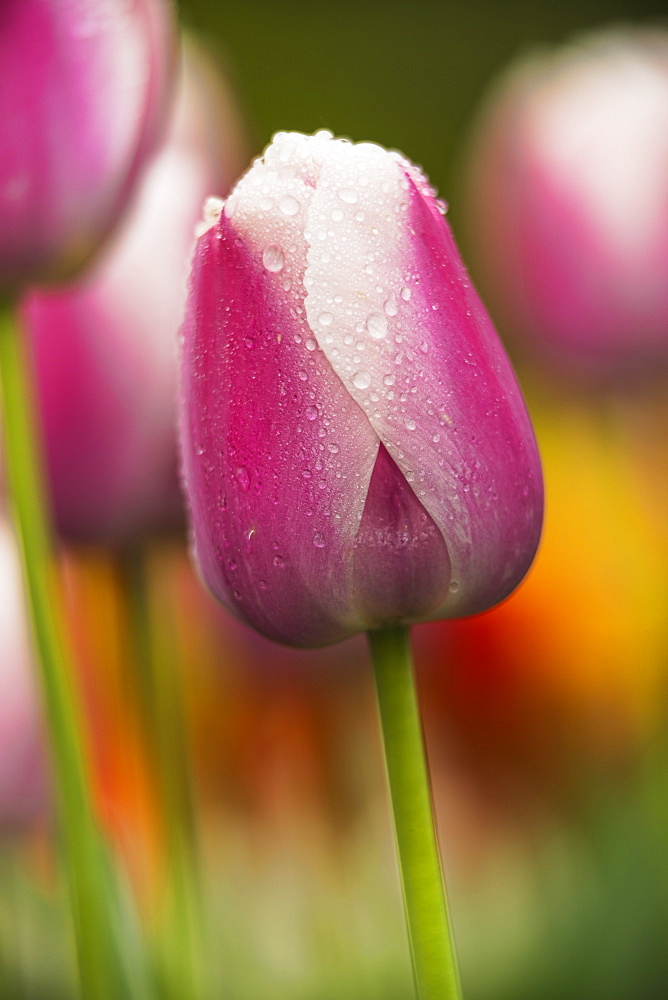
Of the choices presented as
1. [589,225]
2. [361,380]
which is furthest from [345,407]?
[589,225]

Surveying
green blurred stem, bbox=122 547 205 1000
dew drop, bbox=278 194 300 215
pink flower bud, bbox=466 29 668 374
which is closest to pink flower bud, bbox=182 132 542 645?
dew drop, bbox=278 194 300 215

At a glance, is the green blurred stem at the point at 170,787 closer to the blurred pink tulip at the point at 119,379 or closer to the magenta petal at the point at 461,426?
the blurred pink tulip at the point at 119,379

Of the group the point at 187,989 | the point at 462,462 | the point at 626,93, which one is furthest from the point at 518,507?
the point at 626,93

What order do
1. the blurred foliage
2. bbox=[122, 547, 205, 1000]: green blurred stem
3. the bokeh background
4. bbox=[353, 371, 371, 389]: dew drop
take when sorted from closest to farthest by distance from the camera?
bbox=[353, 371, 371, 389]: dew drop, bbox=[122, 547, 205, 1000]: green blurred stem, the bokeh background, the blurred foliage

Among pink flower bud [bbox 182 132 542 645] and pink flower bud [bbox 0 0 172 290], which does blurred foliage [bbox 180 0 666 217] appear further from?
pink flower bud [bbox 182 132 542 645]

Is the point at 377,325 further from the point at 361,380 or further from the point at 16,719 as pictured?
the point at 16,719

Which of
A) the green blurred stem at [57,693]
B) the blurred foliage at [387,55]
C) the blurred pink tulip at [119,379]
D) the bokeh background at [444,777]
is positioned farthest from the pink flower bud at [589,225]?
the blurred foliage at [387,55]

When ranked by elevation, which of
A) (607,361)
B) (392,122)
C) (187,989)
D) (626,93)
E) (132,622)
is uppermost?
(392,122)

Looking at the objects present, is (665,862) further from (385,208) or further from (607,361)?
(385,208)
